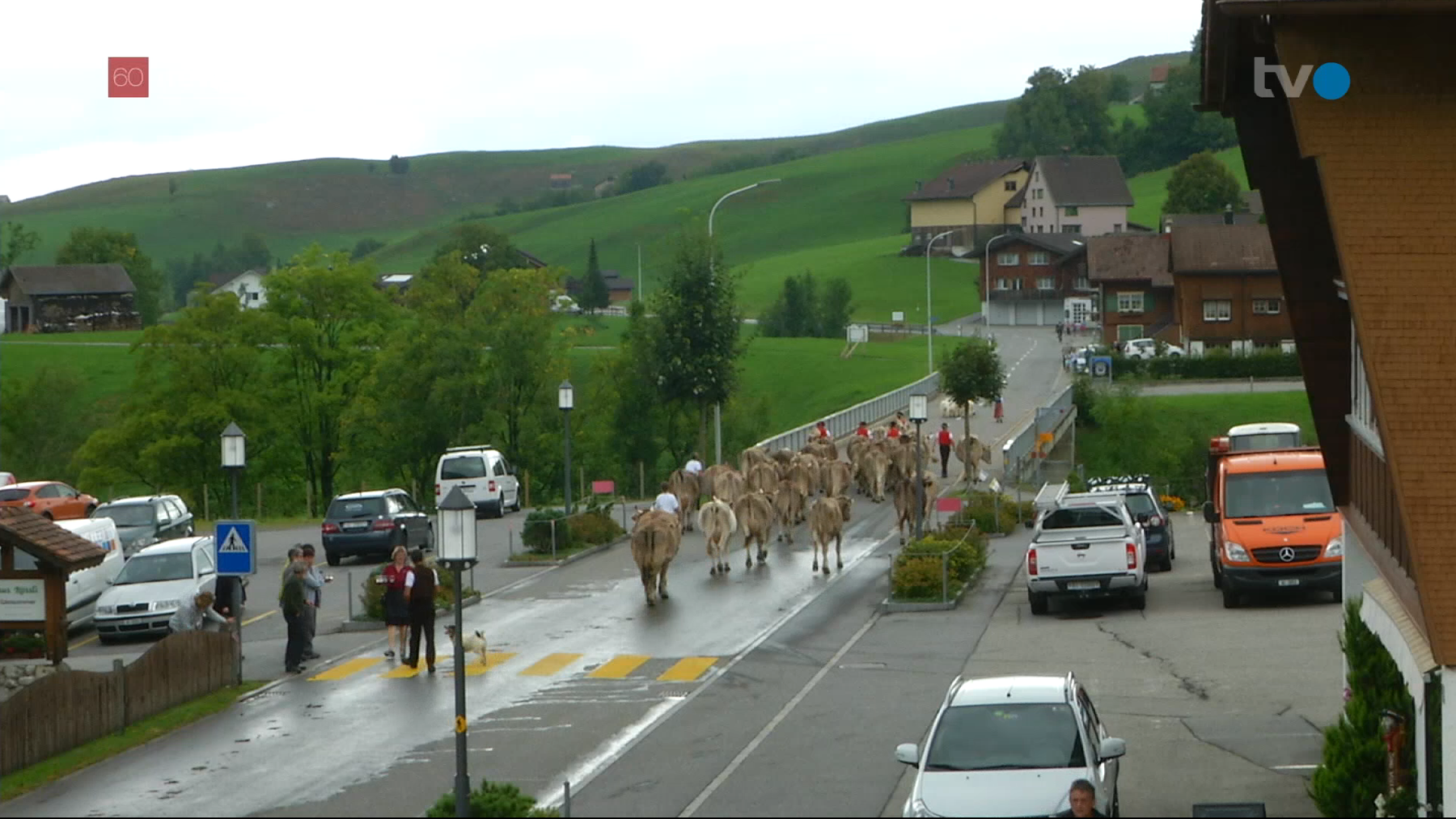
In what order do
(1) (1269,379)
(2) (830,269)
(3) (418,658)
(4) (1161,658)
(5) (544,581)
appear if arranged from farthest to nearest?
(2) (830,269) < (1) (1269,379) < (5) (544,581) < (3) (418,658) < (4) (1161,658)

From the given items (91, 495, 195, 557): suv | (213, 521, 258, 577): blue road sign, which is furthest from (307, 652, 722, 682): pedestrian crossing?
(91, 495, 195, 557): suv

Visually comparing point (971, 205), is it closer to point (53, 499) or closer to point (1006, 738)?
point (53, 499)

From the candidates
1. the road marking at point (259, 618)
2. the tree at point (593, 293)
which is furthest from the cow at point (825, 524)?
the tree at point (593, 293)

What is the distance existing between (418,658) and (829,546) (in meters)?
13.1

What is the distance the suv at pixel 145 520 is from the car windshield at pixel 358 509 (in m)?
4.19

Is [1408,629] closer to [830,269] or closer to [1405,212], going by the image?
[1405,212]

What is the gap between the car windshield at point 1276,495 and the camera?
93.5ft

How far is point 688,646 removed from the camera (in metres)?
26.9

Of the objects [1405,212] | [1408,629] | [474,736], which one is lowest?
[474,736]

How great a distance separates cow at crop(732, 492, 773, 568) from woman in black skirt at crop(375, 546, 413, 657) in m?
9.82

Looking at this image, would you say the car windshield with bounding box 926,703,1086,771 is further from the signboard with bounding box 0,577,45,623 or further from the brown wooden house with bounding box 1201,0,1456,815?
the signboard with bounding box 0,577,45,623

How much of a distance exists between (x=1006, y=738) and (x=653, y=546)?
16.6 metres

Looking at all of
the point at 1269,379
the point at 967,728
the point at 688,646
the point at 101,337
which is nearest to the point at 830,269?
the point at 101,337

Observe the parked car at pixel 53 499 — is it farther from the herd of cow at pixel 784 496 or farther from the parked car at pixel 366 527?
the herd of cow at pixel 784 496
